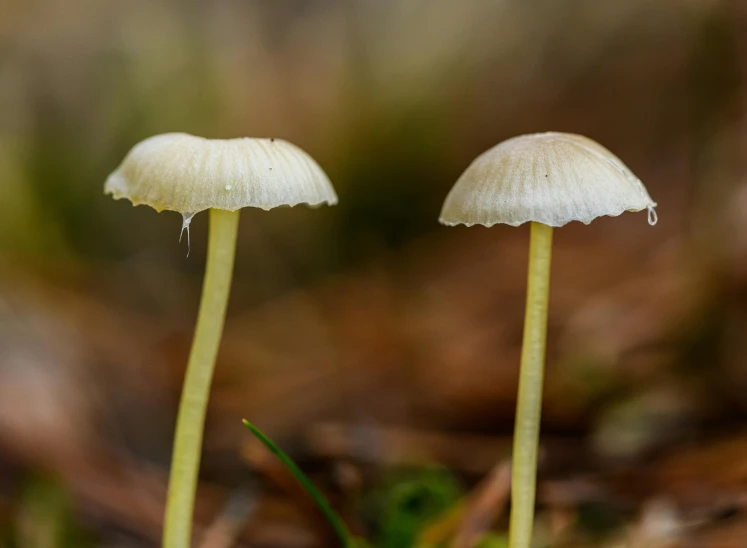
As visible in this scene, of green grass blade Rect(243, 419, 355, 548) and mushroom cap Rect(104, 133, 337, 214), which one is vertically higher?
mushroom cap Rect(104, 133, 337, 214)

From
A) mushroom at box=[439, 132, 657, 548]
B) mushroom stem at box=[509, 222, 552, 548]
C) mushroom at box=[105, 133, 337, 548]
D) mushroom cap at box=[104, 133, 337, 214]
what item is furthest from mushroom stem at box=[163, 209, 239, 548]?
mushroom stem at box=[509, 222, 552, 548]

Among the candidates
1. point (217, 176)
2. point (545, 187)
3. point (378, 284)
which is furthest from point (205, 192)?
point (378, 284)

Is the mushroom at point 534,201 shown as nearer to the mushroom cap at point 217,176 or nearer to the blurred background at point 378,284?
the mushroom cap at point 217,176

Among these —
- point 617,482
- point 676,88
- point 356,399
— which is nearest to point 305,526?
point 356,399

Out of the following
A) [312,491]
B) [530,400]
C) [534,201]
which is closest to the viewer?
[534,201]

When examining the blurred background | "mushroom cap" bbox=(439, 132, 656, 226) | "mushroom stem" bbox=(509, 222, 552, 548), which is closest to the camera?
"mushroom cap" bbox=(439, 132, 656, 226)

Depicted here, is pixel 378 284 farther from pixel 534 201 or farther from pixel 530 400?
pixel 534 201

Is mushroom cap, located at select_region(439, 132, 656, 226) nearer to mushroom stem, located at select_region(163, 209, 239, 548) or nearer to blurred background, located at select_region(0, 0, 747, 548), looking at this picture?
mushroom stem, located at select_region(163, 209, 239, 548)

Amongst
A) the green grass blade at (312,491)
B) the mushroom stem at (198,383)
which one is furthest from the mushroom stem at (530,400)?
the mushroom stem at (198,383)
